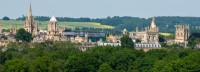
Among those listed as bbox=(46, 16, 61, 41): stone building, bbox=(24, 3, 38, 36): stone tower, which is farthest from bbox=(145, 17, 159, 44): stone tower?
bbox=(24, 3, 38, 36): stone tower

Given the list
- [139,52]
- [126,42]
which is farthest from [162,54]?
[126,42]

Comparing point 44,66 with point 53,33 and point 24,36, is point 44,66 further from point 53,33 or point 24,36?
point 53,33

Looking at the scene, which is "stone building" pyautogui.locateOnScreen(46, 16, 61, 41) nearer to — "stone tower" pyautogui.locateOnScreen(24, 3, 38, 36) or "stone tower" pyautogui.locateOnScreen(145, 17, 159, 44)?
"stone tower" pyautogui.locateOnScreen(24, 3, 38, 36)

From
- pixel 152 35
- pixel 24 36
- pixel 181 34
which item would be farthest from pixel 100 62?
pixel 152 35

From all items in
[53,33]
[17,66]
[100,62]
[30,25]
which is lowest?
[100,62]

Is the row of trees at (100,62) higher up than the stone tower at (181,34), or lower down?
lower down

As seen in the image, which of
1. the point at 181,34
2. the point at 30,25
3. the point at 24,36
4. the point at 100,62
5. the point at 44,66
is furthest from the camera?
the point at 30,25

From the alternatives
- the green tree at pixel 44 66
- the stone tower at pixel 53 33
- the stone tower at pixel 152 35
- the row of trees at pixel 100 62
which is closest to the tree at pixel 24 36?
the stone tower at pixel 53 33

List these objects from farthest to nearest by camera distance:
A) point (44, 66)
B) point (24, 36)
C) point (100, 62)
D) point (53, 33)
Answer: point (53, 33)
point (24, 36)
point (100, 62)
point (44, 66)

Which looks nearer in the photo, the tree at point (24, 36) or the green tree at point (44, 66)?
the green tree at point (44, 66)

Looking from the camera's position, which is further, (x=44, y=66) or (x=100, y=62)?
(x=100, y=62)

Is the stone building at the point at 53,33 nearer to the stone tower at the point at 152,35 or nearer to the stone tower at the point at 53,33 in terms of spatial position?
the stone tower at the point at 53,33
